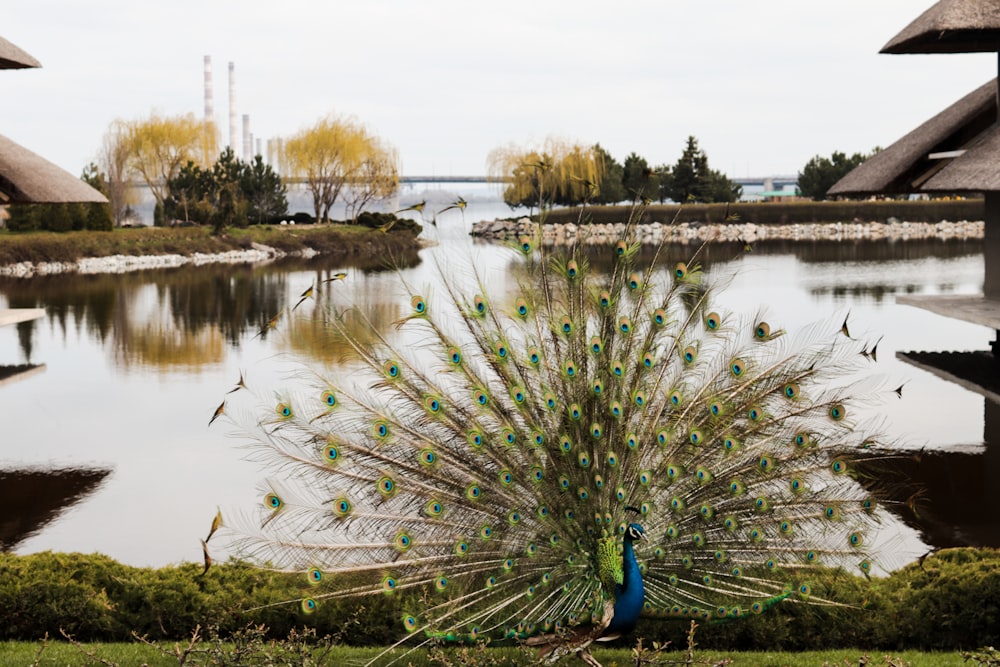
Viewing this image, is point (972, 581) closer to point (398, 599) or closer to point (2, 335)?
point (398, 599)

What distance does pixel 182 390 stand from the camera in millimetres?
16109

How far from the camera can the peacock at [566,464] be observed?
18.6ft

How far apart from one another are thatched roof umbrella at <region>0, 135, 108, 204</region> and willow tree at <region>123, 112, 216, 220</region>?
51.8 meters

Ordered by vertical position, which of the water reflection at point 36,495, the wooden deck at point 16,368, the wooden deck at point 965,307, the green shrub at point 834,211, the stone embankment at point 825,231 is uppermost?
the green shrub at point 834,211

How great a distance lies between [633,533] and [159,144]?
2691 inches

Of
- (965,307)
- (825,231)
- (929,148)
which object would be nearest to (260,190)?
(825,231)

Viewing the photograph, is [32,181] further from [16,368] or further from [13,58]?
[16,368]

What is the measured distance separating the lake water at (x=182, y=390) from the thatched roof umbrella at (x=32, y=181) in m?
2.49

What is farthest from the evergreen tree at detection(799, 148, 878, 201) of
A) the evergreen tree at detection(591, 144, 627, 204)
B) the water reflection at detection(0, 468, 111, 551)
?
the water reflection at detection(0, 468, 111, 551)

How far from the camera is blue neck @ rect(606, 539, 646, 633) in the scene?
5418mm

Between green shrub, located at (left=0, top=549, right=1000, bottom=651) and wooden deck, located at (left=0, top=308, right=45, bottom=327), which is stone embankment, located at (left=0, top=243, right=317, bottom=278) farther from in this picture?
green shrub, located at (left=0, top=549, right=1000, bottom=651)

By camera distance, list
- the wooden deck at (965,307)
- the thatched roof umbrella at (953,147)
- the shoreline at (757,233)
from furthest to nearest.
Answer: the shoreline at (757,233) → the thatched roof umbrella at (953,147) → the wooden deck at (965,307)

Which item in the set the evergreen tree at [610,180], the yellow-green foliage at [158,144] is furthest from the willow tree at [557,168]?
the yellow-green foliage at [158,144]

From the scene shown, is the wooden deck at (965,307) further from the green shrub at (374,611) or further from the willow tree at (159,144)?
the willow tree at (159,144)
